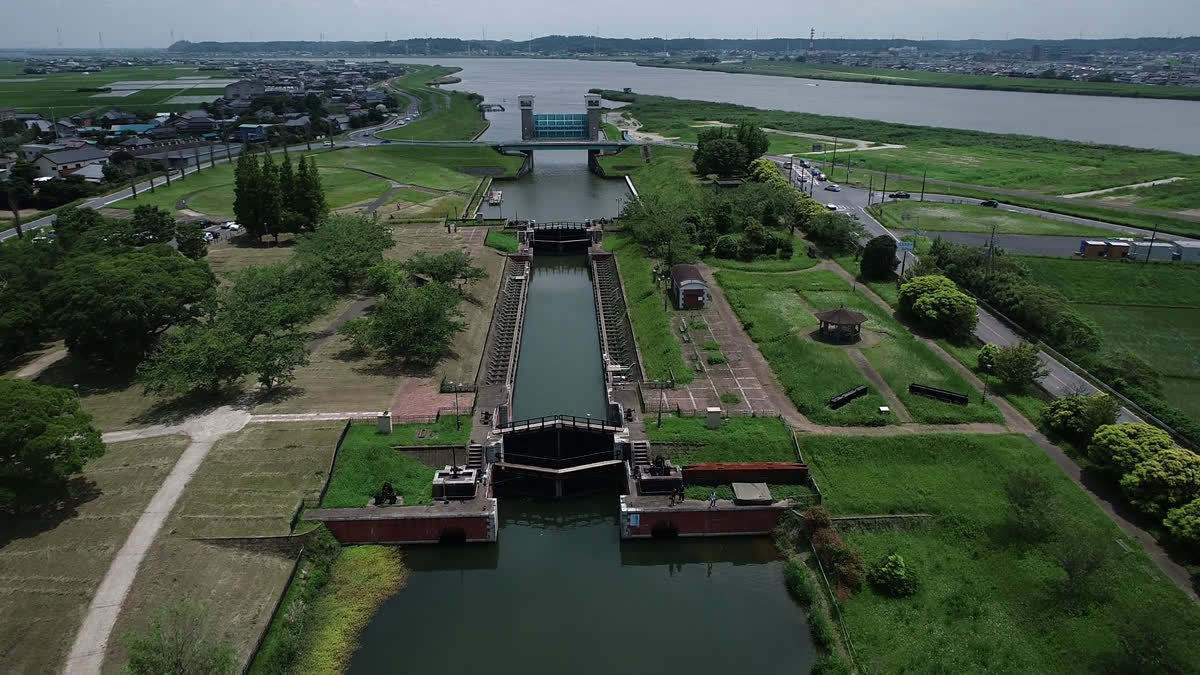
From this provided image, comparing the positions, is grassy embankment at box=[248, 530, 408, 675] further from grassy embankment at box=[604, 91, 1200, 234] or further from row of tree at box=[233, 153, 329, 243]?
grassy embankment at box=[604, 91, 1200, 234]

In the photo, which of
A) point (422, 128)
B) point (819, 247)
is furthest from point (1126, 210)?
point (422, 128)

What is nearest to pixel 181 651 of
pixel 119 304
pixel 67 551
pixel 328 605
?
pixel 328 605

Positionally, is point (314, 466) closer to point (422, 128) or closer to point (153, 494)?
point (153, 494)

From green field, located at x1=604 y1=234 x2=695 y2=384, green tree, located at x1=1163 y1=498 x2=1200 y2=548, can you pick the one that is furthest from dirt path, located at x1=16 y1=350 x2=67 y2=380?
green tree, located at x1=1163 y1=498 x2=1200 y2=548

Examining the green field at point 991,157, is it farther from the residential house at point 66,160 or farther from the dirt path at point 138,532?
the dirt path at point 138,532

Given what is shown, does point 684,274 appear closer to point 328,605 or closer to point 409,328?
point 409,328
